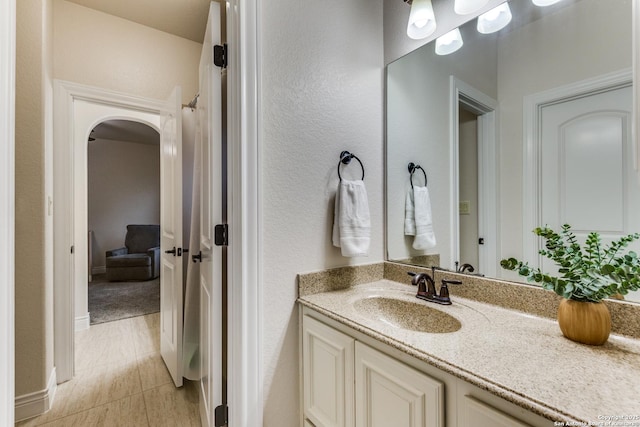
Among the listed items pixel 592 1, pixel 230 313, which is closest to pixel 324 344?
pixel 230 313

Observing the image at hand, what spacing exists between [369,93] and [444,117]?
40cm

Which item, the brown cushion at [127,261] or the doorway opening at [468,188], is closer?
the doorway opening at [468,188]

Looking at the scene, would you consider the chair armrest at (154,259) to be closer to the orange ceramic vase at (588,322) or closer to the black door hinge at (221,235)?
the black door hinge at (221,235)

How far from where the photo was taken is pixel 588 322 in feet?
2.52

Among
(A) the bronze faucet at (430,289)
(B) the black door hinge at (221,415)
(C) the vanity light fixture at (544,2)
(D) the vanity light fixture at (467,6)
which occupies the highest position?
(D) the vanity light fixture at (467,6)

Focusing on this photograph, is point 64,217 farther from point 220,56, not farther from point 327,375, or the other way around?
point 327,375

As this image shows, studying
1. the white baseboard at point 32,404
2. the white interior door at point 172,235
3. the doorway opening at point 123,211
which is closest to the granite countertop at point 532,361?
the white interior door at point 172,235

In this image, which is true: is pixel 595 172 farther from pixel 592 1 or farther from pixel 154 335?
pixel 154 335

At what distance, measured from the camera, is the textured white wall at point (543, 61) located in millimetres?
918

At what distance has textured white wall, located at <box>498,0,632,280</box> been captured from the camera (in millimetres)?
918

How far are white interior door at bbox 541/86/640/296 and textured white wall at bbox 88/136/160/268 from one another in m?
6.53

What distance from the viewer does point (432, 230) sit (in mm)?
1457

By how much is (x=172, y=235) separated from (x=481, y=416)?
1.99 meters

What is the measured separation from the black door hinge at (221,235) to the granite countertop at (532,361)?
1.69ft
